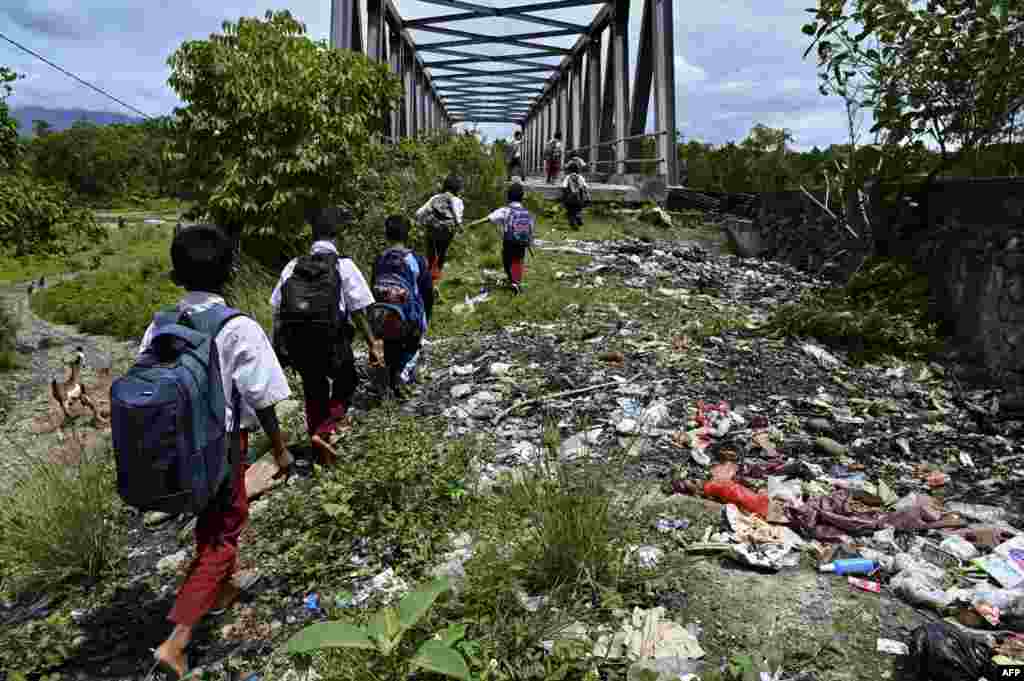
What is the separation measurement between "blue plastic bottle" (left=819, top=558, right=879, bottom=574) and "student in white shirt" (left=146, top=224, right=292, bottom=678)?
2.20m

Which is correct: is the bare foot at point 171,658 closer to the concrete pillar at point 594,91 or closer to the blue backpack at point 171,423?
the blue backpack at point 171,423

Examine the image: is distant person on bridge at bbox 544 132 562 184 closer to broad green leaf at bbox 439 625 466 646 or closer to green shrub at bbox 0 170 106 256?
green shrub at bbox 0 170 106 256

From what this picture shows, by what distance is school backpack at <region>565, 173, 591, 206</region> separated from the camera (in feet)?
39.0

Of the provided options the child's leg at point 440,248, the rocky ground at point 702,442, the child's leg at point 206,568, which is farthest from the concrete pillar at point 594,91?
the child's leg at point 206,568

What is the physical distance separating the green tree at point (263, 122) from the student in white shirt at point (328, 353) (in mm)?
4176

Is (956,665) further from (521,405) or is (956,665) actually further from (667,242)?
(667,242)

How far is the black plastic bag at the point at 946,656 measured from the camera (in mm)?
1789

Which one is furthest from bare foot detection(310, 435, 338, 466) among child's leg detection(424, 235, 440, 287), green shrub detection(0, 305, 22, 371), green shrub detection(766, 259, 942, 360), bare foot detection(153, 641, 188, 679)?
green shrub detection(0, 305, 22, 371)

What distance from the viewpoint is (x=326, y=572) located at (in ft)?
9.05

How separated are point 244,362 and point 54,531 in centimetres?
163

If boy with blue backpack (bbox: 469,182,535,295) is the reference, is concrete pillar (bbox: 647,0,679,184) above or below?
above

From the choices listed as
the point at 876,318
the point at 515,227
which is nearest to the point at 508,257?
the point at 515,227

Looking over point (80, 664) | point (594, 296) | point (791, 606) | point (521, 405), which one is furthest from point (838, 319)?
point (80, 664)

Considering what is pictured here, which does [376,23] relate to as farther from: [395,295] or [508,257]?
[395,295]
